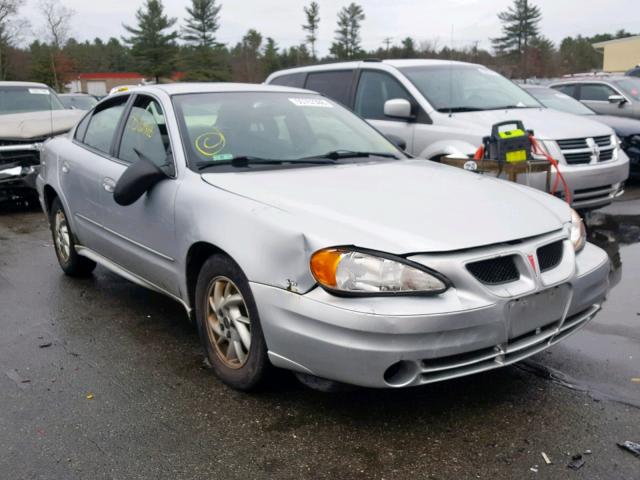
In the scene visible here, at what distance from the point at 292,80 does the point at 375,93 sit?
4.81 feet

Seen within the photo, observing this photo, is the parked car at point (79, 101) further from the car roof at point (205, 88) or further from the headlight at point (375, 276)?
the headlight at point (375, 276)

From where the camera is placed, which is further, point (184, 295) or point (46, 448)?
point (184, 295)

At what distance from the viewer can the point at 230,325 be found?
3449 millimetres

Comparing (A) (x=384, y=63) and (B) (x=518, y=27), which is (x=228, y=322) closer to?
(A) (x=384, y=63)

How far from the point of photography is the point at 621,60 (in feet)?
190

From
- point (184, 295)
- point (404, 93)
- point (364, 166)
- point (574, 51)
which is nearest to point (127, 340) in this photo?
point (184, 295)

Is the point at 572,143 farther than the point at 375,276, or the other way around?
the point at 572,143

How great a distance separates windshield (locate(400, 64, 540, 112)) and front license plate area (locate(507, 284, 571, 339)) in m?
4.37

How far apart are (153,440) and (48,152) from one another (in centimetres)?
359

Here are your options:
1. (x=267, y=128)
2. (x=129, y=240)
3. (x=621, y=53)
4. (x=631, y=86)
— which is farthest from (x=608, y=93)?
(x=621, y=53)

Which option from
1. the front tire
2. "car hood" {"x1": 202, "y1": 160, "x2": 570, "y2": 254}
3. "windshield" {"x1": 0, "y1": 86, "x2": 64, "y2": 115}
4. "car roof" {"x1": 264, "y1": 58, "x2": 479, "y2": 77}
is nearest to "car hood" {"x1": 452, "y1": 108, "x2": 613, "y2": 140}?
"car roof" {"x1": 264, "y1": 58, "x2": 479, "y2": 77}

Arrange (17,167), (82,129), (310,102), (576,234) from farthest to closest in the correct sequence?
(17,167)
(82,129)
(310,102)
(576,234)

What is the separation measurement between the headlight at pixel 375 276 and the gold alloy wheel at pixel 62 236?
131 inches

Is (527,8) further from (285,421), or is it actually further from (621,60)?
(285,421)
